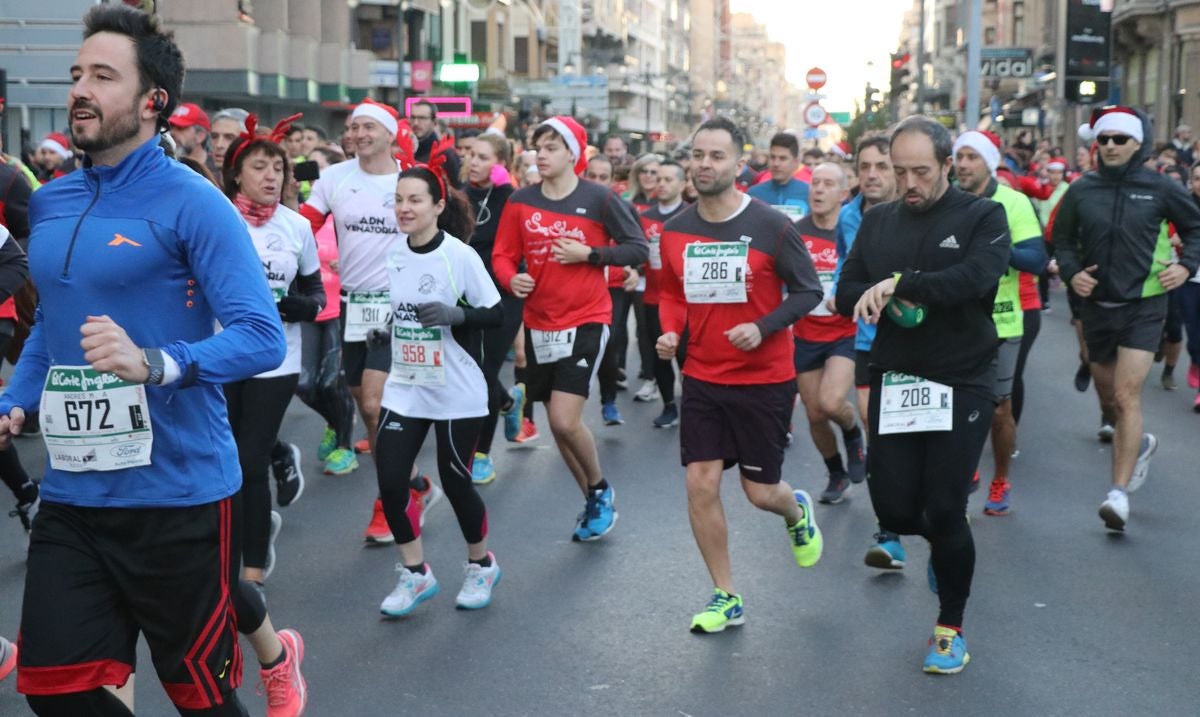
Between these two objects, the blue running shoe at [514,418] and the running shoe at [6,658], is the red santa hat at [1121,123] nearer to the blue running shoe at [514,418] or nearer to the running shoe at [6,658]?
the blue running shoe at [514,418]

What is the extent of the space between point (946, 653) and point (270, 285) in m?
3.17

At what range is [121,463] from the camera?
3.71 metres

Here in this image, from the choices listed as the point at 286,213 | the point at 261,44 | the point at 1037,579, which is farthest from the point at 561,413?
the point at 261,44

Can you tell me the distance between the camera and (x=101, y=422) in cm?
370

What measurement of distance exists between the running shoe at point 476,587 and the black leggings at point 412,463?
0.46 feet

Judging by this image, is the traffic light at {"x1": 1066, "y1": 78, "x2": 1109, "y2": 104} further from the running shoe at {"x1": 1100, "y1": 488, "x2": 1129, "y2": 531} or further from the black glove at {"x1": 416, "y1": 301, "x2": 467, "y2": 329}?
the black glove at {"x1": 416, "y1": 301, "x2": 467, "y2": 329}

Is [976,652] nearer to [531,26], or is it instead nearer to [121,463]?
[121,463]

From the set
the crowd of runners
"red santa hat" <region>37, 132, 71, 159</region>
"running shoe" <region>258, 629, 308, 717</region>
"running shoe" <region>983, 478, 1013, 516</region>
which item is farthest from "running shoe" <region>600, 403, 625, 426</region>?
"red santa hat" <region>37, 132, 71, 159</region>

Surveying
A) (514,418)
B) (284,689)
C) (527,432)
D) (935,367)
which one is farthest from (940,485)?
(527,432)

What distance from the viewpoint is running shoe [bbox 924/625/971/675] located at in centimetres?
577

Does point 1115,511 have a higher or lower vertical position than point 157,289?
lower

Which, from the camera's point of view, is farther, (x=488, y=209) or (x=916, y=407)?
(x=488, y=209)

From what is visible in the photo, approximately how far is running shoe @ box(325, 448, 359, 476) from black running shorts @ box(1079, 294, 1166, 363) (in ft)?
14.6

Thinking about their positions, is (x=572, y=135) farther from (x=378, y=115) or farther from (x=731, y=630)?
(x=731, y=630)
